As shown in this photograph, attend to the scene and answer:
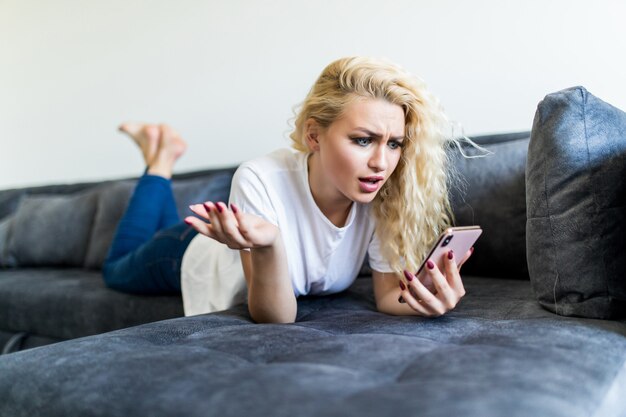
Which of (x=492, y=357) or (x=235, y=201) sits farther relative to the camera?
(x=235, y=201)

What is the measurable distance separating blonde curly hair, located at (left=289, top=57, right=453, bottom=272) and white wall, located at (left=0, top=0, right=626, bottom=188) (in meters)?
0.68

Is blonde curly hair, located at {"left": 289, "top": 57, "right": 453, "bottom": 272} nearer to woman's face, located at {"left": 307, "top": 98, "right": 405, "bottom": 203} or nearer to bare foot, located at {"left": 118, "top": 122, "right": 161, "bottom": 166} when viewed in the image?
woman's face, located at {"left": 307, "top": 98, "right": 405, "bottom": 203}

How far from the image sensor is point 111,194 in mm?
2756

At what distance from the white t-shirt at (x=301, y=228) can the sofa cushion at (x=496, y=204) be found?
13.2 inches

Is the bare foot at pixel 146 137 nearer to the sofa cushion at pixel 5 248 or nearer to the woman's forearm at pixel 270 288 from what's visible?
the sofa cushion at pixel 5 248

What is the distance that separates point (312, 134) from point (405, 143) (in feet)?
0.75

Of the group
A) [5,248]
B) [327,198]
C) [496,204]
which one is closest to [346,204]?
[327,198]

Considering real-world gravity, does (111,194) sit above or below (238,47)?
below

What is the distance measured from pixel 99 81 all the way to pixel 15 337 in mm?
1694

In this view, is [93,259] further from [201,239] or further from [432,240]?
[432,240]

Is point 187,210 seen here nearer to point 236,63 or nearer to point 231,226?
point 236,63

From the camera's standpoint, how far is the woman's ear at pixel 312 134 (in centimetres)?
148

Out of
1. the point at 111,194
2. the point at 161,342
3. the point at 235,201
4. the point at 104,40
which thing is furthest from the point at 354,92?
the point at 104,40

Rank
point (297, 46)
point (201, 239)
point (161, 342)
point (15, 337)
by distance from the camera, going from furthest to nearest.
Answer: point (297, 46) < point (15, 337) < point (201, 239) < point (161, 342)
